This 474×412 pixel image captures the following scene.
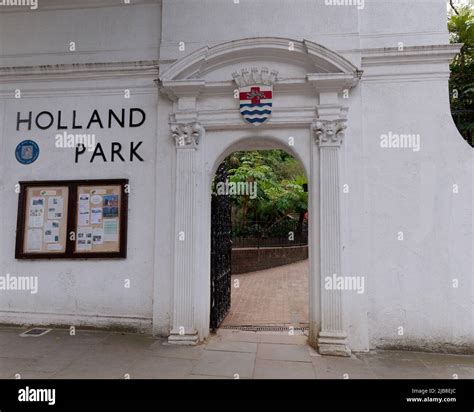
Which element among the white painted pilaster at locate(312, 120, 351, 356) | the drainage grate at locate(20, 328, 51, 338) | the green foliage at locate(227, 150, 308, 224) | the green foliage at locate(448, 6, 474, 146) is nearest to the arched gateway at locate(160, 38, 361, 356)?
the white painted pilaster at locate(312, 120, 351, 356)

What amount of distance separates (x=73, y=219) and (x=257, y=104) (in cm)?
339

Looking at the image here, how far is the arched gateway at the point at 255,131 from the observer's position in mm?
4945

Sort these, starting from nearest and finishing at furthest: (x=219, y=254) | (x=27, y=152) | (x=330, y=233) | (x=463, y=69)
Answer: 1. (x=330, y=233)
2. (x=27, y=152)
3. (x=219, y=254)
4. (x=463, y=69)

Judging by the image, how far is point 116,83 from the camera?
5.71 metres

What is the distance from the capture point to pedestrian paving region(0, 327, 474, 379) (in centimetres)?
401

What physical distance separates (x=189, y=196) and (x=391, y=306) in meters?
3.28

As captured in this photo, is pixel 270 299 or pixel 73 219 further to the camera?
pixel 270 299

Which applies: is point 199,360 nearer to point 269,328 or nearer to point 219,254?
point 269,328

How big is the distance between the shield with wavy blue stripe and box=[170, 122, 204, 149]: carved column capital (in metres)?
0.75

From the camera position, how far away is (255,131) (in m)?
5.29

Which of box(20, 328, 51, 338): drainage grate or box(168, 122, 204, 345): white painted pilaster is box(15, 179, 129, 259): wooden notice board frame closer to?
box(168, 122, 204, 345): white painted pilaster

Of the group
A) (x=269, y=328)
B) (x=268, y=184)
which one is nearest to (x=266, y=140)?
(x=269, y=328)

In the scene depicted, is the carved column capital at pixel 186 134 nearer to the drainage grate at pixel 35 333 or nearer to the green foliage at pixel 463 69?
the drainage grate at pixel 35 333

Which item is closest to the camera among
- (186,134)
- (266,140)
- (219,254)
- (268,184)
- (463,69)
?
(186,134)
